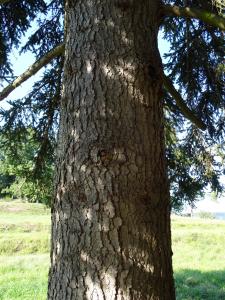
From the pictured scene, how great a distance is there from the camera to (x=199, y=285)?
31.5 feet

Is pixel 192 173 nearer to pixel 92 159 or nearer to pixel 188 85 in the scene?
pixel 188 85

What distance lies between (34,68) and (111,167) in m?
1.33

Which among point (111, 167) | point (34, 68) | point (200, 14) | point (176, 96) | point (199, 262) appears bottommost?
point (199, 262)

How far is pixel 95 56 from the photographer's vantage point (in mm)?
2506

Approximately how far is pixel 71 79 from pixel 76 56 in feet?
0.46

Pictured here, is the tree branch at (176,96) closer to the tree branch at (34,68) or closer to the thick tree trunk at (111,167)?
the thick tree trunk at (111,167)

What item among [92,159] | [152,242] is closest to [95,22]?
[92,159]

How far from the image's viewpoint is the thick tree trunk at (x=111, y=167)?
7.11 ft

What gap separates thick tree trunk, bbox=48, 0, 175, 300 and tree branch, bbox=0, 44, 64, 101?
1.83 ft

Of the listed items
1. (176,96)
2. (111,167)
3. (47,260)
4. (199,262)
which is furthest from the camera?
(199,262)

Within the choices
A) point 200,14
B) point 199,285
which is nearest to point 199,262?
point 199,285

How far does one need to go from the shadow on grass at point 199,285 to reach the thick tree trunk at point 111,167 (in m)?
6.57

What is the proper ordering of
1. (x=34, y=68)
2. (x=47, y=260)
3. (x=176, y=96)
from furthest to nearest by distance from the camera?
(x=47, y=260) < (x=34, y=68) < (x=176, y=96)

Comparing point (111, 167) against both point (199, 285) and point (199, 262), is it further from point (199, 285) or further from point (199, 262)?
point (199, 262)
